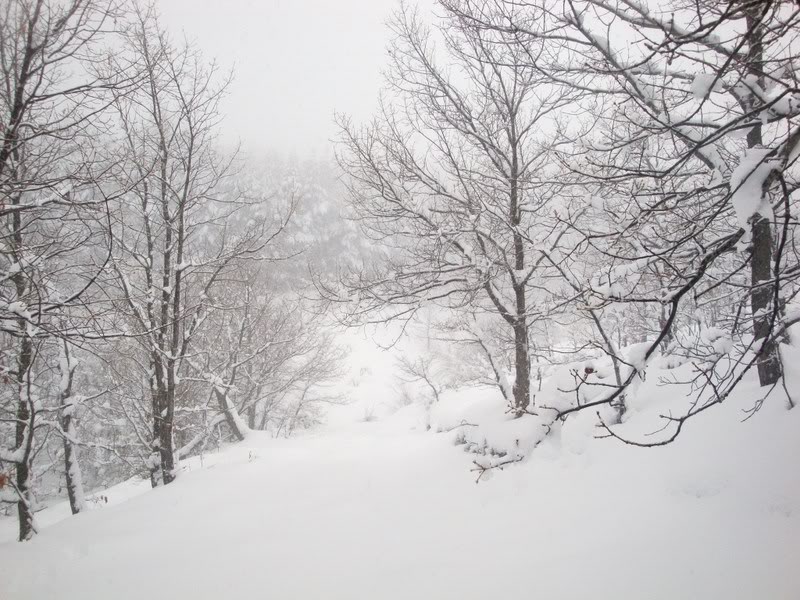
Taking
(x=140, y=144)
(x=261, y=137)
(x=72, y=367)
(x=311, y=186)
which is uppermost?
(x=261, y=137)

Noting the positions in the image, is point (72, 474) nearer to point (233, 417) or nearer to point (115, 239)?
point (233, 417)

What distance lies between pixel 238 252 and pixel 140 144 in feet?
9.69

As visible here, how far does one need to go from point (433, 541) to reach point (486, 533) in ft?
1.69

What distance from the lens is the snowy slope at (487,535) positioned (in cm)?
252

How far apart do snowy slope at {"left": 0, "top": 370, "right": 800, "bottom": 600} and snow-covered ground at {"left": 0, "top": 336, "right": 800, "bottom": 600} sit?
0.04 feet

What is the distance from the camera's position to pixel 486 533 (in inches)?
140

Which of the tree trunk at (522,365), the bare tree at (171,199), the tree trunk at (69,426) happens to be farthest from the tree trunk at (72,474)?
the tree trunk at (522,365)

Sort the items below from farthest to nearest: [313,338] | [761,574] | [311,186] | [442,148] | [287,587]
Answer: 1. [311,186]
2. [313,338]
3. [442,148]
4. [287,587]
5. [761,574]

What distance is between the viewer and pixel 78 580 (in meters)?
3.59

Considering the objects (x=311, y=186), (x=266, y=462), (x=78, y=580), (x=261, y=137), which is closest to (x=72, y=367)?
(x=266, y=462)

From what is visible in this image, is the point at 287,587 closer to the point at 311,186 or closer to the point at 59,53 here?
the point at 59,53

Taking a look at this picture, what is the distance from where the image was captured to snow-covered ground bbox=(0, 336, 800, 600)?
2.52 metres

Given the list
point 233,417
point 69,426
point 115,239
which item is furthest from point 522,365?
point 69,426

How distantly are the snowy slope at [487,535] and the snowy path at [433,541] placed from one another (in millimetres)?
14
